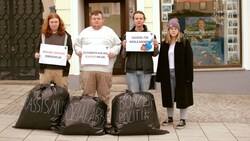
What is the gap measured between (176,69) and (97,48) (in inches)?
50.3

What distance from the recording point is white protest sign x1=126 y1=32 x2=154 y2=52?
6.20 metres

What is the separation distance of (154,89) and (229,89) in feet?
5.97

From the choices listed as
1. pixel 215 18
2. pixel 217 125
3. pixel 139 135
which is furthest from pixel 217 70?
pixel 139 135

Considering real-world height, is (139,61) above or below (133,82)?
above

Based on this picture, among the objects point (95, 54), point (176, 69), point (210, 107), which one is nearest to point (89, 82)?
point (95, 54)

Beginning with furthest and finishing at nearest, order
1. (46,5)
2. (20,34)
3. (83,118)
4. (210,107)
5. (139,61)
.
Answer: (20,34) < (46,5) < (210,107) < (139,61) < (83,118)

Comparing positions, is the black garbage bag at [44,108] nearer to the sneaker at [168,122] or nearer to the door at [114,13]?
the sneaker at [168,122]

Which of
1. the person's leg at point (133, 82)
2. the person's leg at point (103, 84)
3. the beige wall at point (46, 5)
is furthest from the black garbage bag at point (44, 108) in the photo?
the beige wall at point (46, 5)

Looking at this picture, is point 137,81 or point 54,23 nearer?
point 54,23

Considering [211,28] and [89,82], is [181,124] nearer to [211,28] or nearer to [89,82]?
[89,82]

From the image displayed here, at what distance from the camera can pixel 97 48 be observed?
6.18m

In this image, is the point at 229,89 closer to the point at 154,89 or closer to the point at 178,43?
the point at 154,89

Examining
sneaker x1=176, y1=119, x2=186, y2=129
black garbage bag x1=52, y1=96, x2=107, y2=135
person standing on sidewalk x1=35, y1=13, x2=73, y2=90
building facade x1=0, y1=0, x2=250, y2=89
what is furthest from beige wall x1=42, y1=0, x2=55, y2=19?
sneaker x1=176, y1=119, x2=186, y2=129

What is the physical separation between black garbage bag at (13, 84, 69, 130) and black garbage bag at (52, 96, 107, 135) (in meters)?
0.13
